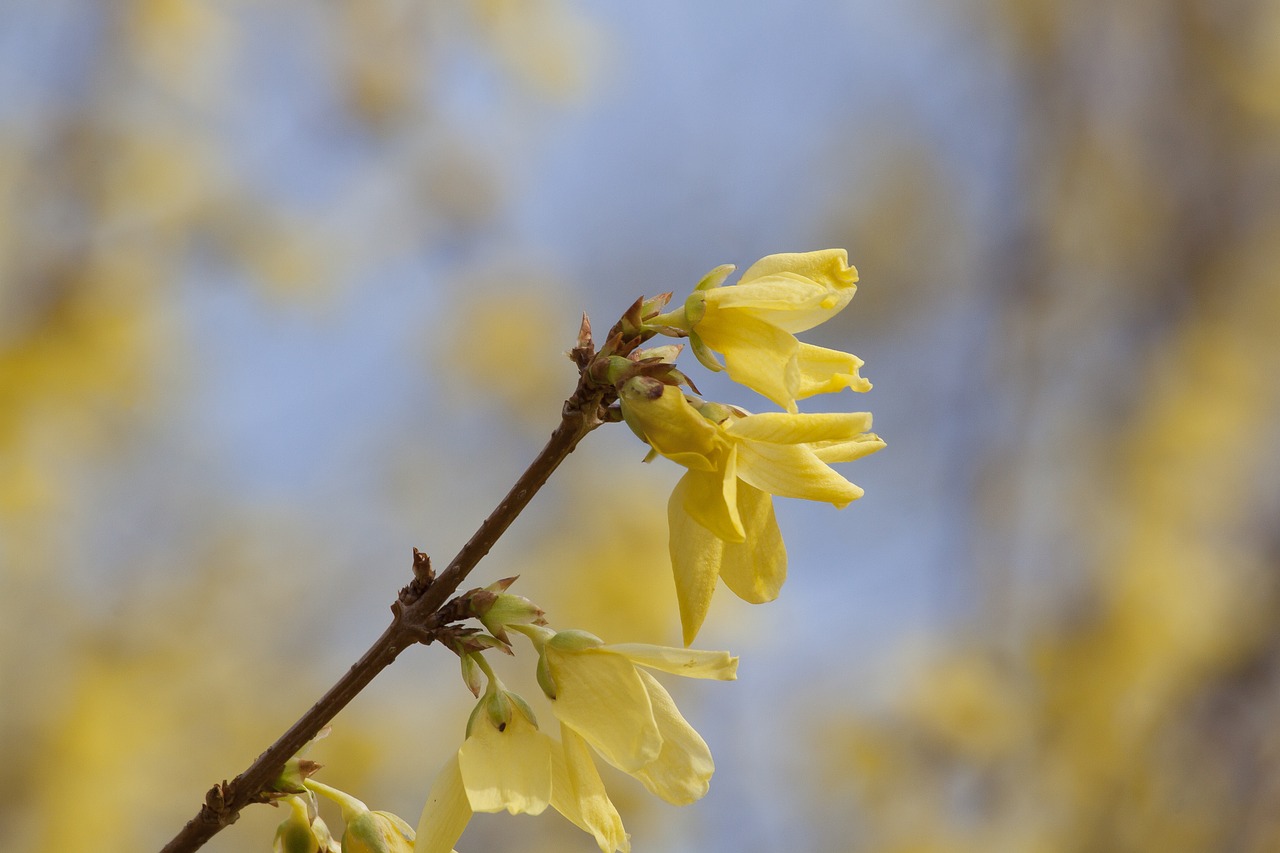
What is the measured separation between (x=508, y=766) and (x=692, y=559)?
223mm

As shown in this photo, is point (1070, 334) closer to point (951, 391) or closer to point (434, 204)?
point (951, 391)

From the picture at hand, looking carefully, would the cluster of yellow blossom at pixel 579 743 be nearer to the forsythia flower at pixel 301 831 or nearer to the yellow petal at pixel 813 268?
the forsythia flower at pixel 301 831

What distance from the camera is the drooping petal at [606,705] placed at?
845 mm

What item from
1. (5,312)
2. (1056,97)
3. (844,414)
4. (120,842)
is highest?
(1056,97)

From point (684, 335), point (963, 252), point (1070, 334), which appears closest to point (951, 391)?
point (1070, 334)

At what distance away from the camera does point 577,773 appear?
888 millimetres

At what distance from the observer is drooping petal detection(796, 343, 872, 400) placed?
2.87 feet

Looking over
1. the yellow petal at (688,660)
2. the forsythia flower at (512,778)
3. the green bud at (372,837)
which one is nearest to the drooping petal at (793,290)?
the yellow petal at (688,660)

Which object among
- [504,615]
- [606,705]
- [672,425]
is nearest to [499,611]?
[504,615]

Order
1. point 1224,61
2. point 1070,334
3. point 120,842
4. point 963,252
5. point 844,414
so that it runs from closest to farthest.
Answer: point 844,414
point 120,842
point 1070,334
point 1224,61
point 963,252

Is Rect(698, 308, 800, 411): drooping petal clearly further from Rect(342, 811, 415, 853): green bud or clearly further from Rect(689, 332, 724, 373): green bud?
Rect(342, 811, 415, 853): green bud

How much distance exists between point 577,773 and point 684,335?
0.37m

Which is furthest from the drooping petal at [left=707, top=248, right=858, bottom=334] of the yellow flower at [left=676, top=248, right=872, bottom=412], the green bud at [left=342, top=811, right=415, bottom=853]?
the green bud at [left=342, top=811, right=415, bottom=853]

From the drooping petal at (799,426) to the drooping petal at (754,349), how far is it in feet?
0.12
